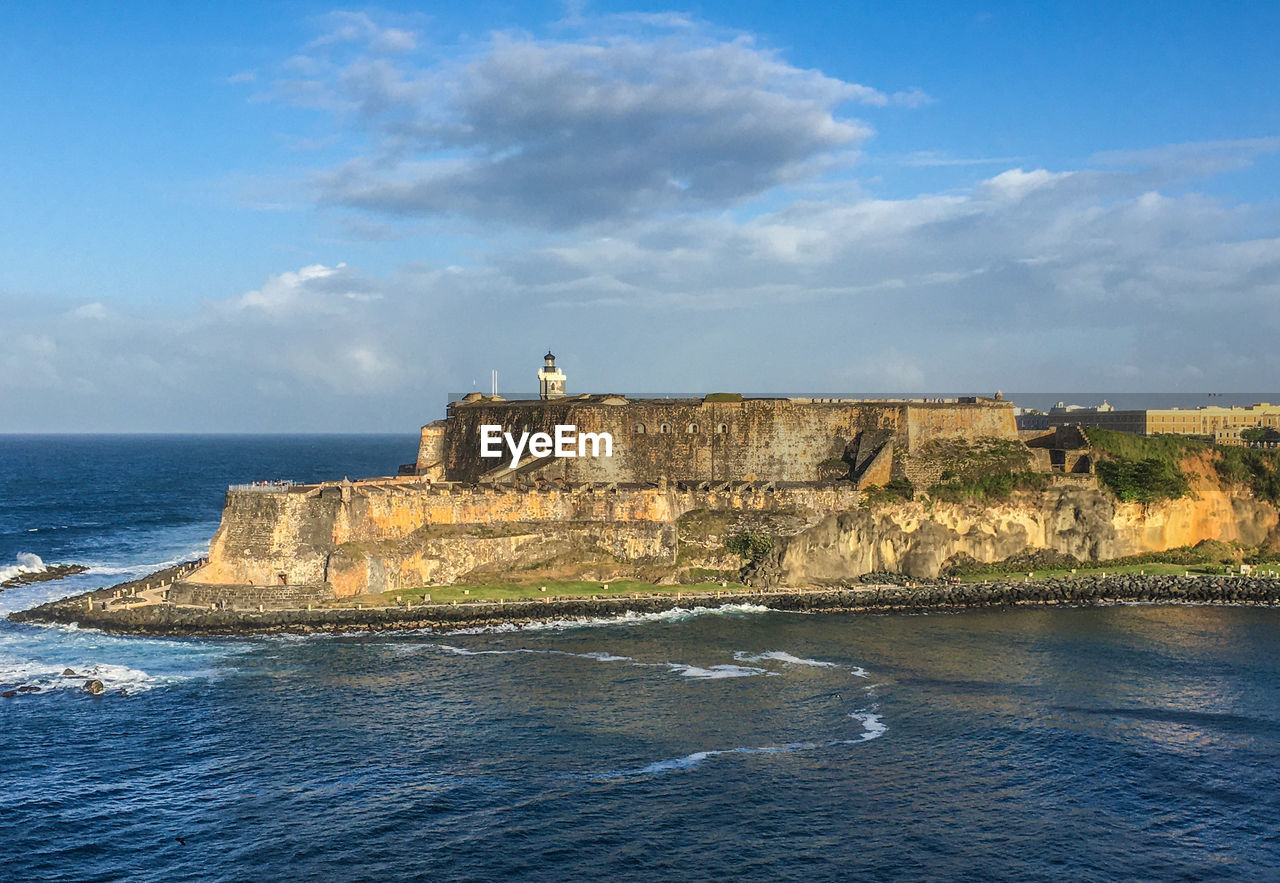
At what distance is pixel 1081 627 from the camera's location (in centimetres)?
5562

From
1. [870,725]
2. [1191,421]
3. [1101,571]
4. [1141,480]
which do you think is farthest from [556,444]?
[1191,421]

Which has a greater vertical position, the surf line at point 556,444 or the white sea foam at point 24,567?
the surf line at point 556,444

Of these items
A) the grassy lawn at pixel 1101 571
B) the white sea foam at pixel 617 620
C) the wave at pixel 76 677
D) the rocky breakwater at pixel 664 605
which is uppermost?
the grassy lawn at pixel 1101 571

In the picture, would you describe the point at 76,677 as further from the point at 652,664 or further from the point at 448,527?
the point at 652,664

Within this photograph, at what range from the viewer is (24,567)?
71.2m

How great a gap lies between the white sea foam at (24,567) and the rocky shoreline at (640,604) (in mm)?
11601

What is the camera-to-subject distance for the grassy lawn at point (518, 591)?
56.9 metres

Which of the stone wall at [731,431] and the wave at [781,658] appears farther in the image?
the stone wall at [731,431]

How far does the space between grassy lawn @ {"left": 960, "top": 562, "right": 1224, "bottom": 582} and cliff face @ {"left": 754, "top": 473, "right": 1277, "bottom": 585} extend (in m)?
1.32

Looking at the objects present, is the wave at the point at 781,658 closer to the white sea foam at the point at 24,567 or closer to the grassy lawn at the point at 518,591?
the grassy lawn at the point at 518,591

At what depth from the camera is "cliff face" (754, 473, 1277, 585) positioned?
215 ft

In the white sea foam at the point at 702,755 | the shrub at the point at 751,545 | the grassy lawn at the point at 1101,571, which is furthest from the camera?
the grassy lawn at the point at 1101,571

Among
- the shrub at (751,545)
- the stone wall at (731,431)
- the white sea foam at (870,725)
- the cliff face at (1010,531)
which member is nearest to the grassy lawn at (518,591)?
the shrub at (751,545)

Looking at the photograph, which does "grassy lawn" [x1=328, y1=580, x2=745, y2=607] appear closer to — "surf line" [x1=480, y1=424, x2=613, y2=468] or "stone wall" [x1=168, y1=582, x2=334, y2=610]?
"stone wall" [x1=168, y1=582, x2=334, y2=610]
